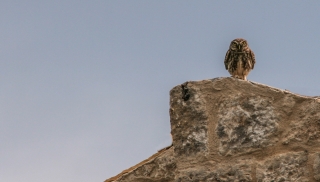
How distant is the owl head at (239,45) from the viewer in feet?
32.3

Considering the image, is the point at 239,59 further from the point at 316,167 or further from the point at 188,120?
the point at 316,167

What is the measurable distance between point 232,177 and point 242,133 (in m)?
0.36

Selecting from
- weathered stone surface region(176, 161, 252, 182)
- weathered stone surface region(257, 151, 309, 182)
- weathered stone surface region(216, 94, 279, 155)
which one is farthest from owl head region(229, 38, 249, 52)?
weathered stone surface region(257, 151, 309, 182)

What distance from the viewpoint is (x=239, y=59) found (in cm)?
975

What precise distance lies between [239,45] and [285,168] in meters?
5.32

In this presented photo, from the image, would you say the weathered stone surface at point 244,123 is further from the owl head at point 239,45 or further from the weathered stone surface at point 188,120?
the owl head at point 239,45

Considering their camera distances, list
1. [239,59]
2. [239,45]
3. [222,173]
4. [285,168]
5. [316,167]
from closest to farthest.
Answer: [316,167], [285,168], [222,173], [239,59], [239,45]

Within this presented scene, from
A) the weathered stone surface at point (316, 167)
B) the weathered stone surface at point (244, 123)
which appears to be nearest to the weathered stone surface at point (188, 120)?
the weathered stone surface at point (244, 123)

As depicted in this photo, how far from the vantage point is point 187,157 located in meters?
5.10

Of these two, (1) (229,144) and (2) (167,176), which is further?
(2) (167,176)

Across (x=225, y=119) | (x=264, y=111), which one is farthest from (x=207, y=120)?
(x=264, y=111)

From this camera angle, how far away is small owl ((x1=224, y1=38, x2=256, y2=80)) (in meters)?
9.68

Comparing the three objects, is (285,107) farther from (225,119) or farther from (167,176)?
(167,176)

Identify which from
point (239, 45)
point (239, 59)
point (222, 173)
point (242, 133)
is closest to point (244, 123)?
point (242, 133)
